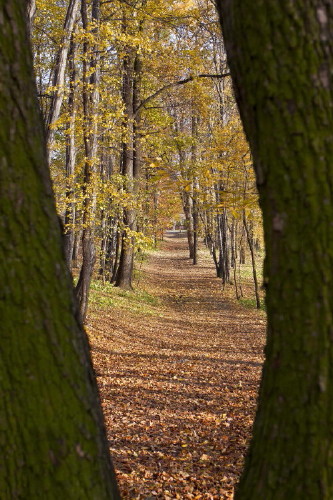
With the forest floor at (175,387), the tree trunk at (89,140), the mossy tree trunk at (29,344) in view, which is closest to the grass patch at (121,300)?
the forest floor at (175,387)

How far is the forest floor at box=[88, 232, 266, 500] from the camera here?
462 cm

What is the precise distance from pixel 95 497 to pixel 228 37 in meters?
1.89

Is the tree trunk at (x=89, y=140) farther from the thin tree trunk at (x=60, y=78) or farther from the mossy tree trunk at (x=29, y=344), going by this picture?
the mossy tree trunk at (x=29, y=344)

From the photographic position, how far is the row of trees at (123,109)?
10.1 meters

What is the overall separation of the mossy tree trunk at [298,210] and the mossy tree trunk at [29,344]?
2.55ft

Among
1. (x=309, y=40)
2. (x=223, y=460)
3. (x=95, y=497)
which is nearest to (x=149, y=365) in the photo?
(x=223, y=460)

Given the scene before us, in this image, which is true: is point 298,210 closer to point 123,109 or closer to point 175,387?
point 175,387

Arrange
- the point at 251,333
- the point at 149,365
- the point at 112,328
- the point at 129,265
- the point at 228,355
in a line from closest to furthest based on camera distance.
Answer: the point at 149,365
the point at 228,355
the point at 112,328
the point at 251,333
the point at 129,265

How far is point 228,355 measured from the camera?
1091 cm

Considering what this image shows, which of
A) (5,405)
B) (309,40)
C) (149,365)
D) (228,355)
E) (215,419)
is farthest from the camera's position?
(228,355)

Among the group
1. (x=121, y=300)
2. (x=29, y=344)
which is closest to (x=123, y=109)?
(x=121, y=300)

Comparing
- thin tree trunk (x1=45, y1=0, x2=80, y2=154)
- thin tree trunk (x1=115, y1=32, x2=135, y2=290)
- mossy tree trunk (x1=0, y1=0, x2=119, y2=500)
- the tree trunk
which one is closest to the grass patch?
thin tree trunk (x1=115, y1=32, x2=135, y2=290)

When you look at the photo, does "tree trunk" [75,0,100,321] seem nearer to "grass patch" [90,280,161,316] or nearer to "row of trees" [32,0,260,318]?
"row of trees" [32,0,260,318]

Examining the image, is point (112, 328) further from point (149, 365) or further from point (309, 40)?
point (309, 40)
